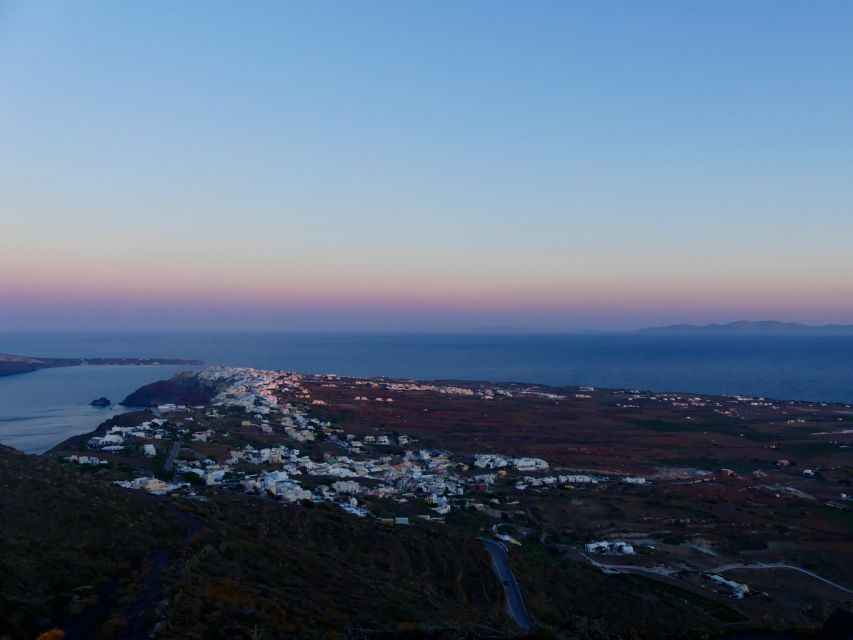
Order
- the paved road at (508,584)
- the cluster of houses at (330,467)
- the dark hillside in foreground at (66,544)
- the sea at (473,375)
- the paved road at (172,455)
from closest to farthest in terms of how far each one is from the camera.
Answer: the dark hillside in foreground at (66,544) < the paved road at (508,584) < the cluster of houses at (330,467) < the paved road at (172,455) < the sea at (473,375)

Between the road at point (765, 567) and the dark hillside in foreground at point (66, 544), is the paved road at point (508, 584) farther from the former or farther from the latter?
the dark hillside in foreground at point (66, 544)

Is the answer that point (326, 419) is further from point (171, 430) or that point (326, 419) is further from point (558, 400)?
point (558, 400)

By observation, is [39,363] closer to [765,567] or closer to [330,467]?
[330,467]

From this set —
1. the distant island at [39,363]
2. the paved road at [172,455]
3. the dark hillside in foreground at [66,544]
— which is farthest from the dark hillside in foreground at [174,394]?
the dark hillside in foreground at [66,544]

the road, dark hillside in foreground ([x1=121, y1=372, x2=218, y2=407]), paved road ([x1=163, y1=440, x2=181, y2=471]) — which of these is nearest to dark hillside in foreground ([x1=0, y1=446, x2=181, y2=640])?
paved road ([x1=163, y1=440, x2=181, y2=471])

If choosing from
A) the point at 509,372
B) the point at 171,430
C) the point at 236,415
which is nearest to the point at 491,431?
the point at 236,415

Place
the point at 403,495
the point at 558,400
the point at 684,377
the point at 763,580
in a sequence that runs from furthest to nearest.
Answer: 1. the point at 684,377
2. the point at 558,400
3. the point at 403,495
4. the point at 763,580
